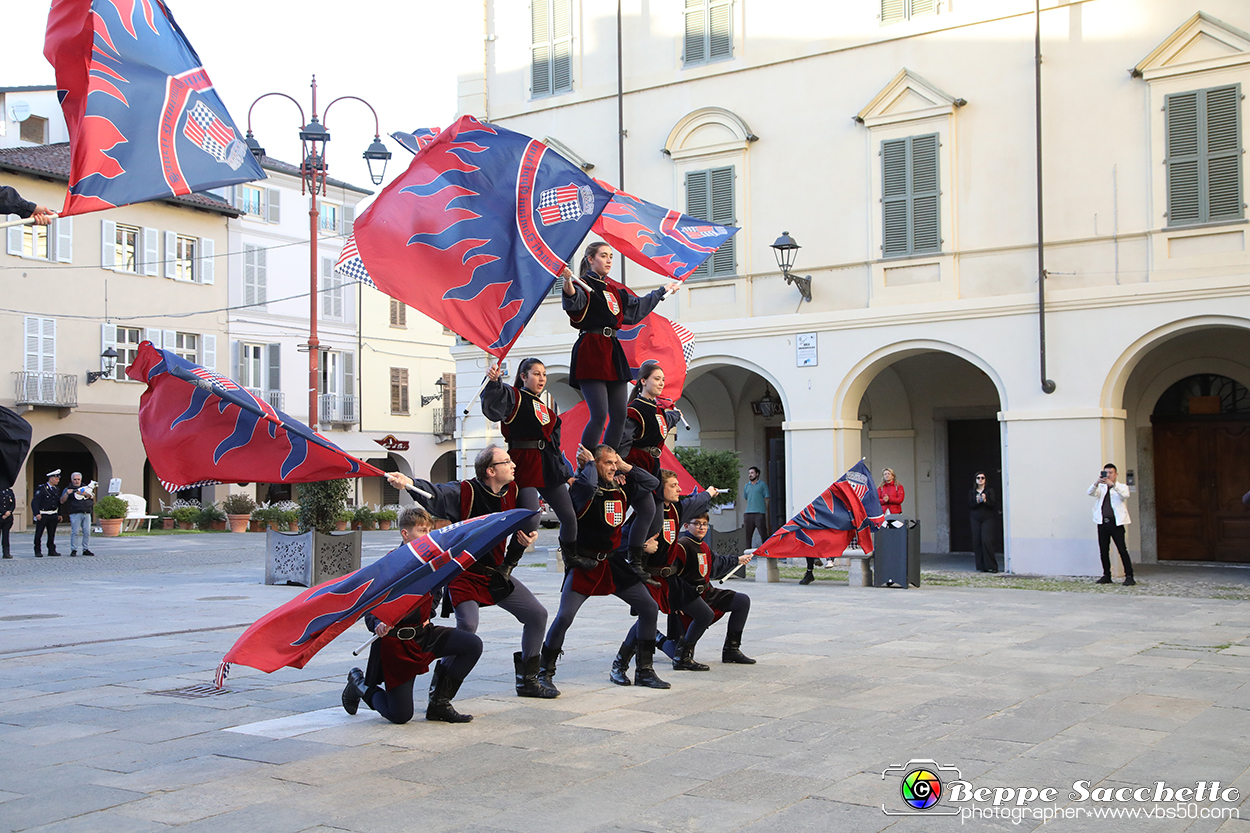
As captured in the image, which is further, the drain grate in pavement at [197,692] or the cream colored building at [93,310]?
the cream colored building at [93,310]

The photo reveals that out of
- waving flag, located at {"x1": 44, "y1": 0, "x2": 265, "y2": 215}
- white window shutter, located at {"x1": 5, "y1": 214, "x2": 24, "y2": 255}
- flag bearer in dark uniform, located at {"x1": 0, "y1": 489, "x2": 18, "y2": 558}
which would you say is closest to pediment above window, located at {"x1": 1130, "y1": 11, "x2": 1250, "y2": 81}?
waving flag, located at {"x1": 44, "y1": 0, "x2": 265, "y2": 215}

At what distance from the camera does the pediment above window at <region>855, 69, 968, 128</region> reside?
63.4 feet

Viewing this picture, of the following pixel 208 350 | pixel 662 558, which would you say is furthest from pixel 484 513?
pixel 208 350

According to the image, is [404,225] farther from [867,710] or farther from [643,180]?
[643,180]

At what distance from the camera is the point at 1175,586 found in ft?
53.8

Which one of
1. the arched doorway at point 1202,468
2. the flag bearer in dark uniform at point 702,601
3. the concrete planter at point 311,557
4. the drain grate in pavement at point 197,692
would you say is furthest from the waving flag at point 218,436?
the arched doorway at point 1202,468

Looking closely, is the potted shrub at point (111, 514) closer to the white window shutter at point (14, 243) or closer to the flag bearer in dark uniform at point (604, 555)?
the white window shutter at point (14, 243)

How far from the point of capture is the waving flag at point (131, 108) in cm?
613

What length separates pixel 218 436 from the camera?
265 inches

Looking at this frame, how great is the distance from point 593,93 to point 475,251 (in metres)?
16.0

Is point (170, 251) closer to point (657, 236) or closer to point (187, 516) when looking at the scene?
point (187, 516)

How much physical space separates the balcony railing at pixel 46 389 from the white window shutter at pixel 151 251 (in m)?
4.53

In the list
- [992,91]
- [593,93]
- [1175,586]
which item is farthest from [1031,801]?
[593,93]

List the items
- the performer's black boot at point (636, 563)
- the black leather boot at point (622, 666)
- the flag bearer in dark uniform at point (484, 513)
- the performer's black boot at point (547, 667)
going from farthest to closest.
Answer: the black leather boot at point (622, 666)
the performer's black boot at point (636, 563)
the performer's black boot at point (547, 667)
the flag bearer in dark uniform at point (484, 513)
